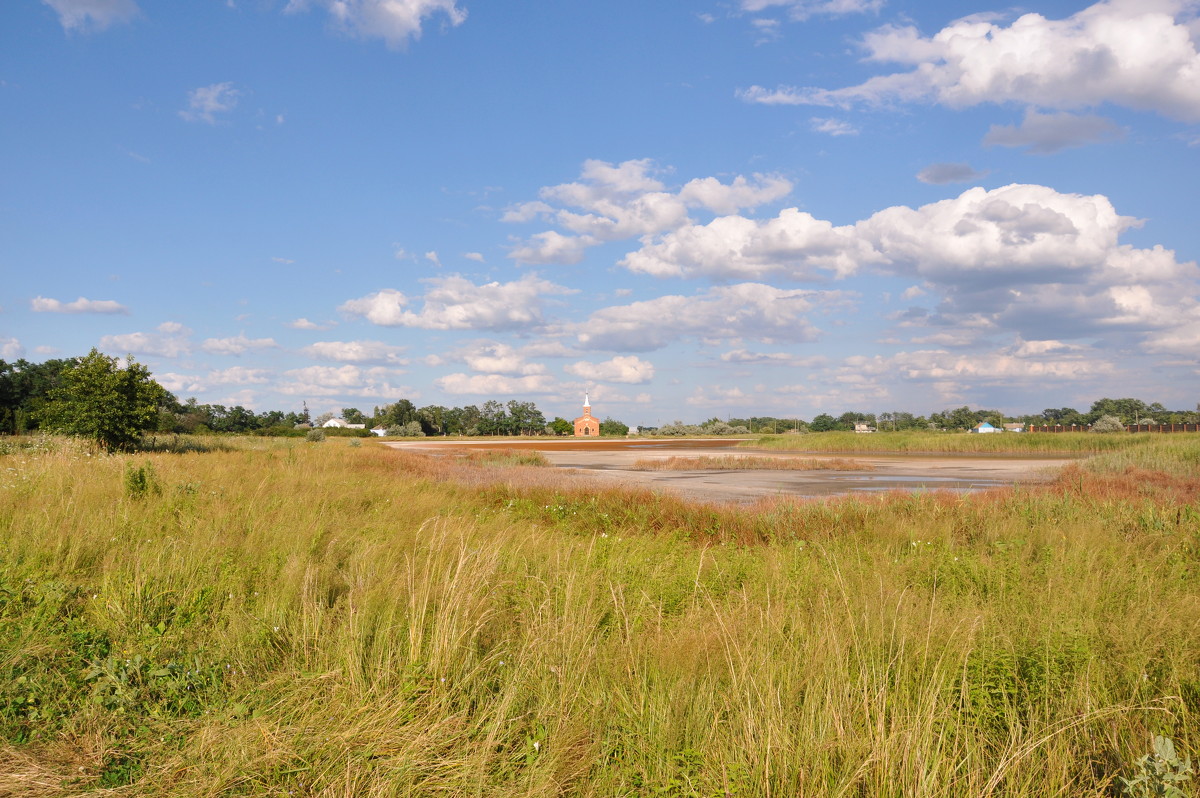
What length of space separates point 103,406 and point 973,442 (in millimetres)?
57817

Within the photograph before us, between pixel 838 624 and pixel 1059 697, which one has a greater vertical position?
pixel 838 624

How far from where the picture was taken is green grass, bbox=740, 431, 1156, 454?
50531 millimetres

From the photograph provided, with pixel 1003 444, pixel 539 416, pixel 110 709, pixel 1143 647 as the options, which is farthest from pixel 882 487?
pixel 539 416

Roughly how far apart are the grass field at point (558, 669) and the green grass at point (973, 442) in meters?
50.8

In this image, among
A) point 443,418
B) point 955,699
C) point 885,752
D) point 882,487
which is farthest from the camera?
point 443,418

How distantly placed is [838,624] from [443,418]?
140 metres

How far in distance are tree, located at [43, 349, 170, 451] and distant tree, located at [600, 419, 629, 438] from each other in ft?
353

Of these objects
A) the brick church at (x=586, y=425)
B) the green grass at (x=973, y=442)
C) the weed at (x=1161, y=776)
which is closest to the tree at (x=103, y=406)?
the weed at (x=1161, y=776)

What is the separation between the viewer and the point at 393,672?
14.4 feet

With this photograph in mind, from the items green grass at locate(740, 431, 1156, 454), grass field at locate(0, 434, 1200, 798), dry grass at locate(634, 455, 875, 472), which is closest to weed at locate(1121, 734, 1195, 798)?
grass field at locate(0, 434, 1200, 798)

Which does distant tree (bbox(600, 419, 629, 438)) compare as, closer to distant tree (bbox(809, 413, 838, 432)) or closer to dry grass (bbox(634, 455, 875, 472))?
distant tree (bbox(809, 413, 838, 432))

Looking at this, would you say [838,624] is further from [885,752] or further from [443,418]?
[443,418]

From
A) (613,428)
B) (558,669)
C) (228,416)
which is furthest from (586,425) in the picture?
(558,669)

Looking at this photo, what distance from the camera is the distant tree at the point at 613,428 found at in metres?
138
